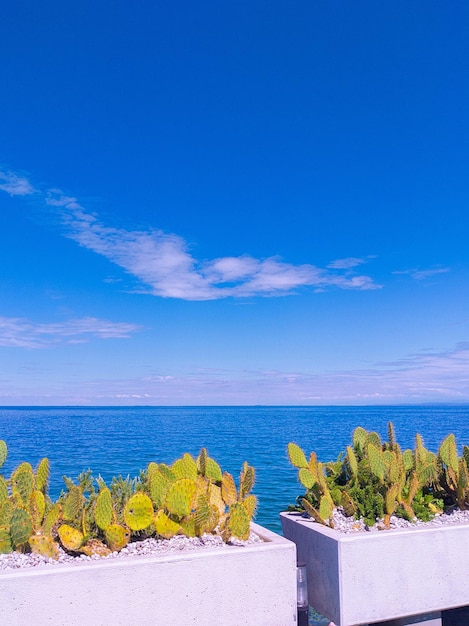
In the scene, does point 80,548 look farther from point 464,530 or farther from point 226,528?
point 464,530

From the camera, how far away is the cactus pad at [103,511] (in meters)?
3.23

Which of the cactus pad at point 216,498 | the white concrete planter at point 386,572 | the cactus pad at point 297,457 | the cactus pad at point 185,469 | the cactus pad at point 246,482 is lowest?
the white concrete planter at point 386,572

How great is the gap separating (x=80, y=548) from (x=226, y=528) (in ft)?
3.04

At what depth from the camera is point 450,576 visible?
3562 millimetres

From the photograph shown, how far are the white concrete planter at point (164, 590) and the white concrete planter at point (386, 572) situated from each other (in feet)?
1.01

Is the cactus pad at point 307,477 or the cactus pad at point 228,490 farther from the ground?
the cactus pad at point 307,477

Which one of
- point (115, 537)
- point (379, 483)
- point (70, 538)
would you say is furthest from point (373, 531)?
point (70, 538)

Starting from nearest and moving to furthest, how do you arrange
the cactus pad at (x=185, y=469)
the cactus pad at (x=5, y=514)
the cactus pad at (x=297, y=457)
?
the cactus pad at (x=5, y=514) < the cactus pad at (x=185, y=469) < the cactus pad at (x=297, y=457)

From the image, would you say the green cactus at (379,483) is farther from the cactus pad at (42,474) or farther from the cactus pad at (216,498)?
the cactus pad at (42,474)

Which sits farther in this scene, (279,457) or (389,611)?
(279,457)

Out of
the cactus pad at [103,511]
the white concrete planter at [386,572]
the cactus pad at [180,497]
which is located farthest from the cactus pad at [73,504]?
the white concrete planter at [386,572]

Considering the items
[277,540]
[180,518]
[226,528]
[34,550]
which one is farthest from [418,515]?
[34,550]

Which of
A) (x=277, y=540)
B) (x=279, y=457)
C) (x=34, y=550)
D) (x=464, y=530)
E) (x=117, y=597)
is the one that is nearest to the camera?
(x=117, y=597)

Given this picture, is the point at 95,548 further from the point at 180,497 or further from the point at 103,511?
the point at 180,497
